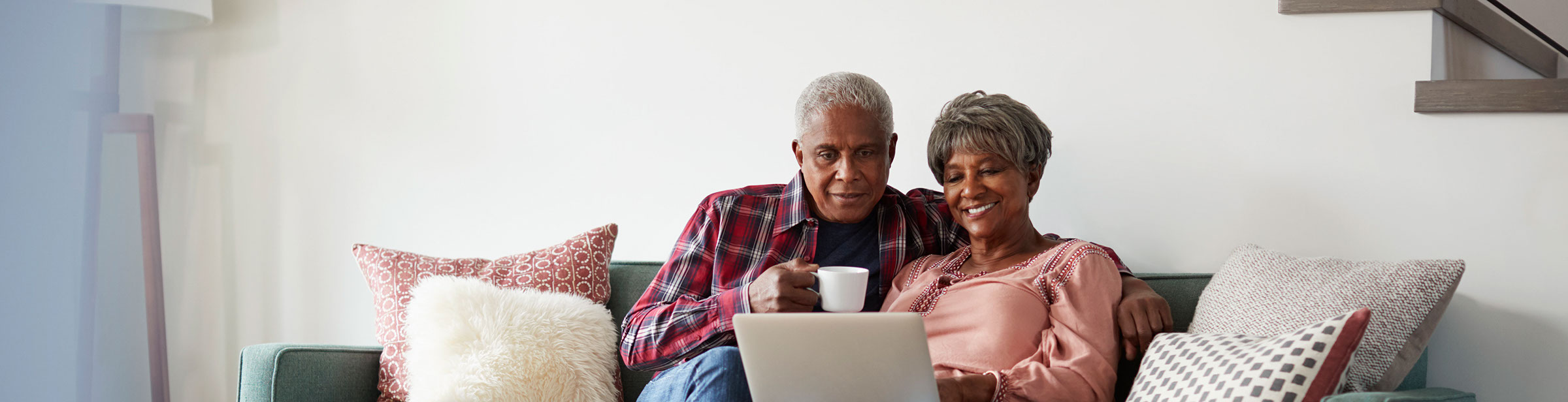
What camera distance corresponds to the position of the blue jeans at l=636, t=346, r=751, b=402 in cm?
134

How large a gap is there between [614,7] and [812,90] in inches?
31.8

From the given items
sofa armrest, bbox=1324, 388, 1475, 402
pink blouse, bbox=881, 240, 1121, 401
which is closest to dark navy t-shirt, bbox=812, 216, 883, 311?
pink blouse, bbox=881, 240, 1121, 401

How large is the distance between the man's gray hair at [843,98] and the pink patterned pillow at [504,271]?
0.52 metres

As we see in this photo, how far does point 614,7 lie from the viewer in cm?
224

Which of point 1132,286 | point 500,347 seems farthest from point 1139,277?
point 500,347

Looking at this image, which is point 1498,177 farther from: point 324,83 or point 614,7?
point 324,83

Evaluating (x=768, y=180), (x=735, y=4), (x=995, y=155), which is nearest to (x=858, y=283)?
(x=995, y=155)

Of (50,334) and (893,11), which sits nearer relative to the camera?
(50,334)

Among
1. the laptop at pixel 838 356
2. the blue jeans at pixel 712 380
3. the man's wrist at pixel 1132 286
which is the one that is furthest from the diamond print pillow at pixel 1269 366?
the blue jeans at pixel 712 380

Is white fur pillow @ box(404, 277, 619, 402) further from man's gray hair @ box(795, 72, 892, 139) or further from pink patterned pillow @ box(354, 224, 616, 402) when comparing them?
man's gray hair @ box(795, 72, 892, 139)

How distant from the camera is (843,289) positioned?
48.1 inches

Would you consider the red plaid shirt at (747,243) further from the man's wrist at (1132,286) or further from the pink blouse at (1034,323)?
the pink blouse at (1034,323)

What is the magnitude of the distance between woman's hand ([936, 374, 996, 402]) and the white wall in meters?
0.71

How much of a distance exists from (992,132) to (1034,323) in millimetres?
322
